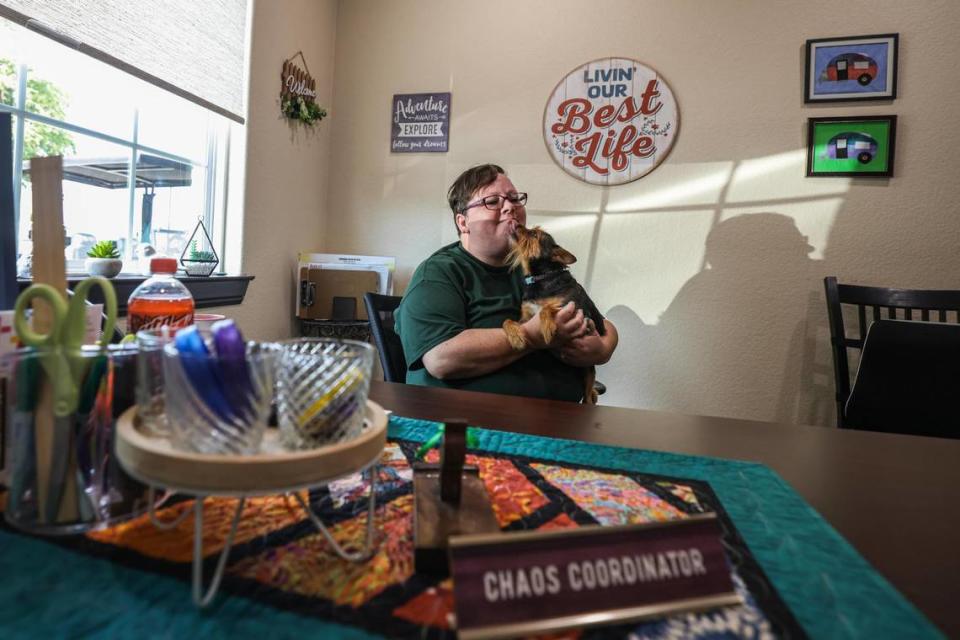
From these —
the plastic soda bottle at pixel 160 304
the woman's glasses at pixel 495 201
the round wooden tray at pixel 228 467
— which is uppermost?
the woman's glasses at pixel 495 201

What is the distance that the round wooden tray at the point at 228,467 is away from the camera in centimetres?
40

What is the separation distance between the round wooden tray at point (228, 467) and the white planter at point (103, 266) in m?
1.37

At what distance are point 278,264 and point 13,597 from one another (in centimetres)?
232

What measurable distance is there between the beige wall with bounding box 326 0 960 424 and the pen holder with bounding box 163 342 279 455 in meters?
2.13

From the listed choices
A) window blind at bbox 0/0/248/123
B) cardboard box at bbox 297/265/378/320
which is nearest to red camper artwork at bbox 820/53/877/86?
cardboard box at bbox 297/265/378/320

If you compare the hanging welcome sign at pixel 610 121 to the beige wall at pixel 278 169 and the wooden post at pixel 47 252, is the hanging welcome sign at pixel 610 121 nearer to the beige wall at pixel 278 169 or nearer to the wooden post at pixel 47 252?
the beige wall at pixel 278 169

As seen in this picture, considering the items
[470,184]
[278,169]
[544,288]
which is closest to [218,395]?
[544,288]

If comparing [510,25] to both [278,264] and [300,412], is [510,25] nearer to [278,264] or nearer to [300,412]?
[278,264]

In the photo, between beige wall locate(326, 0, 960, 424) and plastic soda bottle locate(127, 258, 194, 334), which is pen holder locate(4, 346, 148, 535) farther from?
beige wall locate(326, 0, 960, 424)

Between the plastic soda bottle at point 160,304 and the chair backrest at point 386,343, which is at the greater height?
the plastic soda bottle at point 160,304

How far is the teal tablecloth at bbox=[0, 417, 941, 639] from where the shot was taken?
0.39m

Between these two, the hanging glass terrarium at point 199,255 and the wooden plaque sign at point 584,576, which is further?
the hanging glass terrarium at point 199,255

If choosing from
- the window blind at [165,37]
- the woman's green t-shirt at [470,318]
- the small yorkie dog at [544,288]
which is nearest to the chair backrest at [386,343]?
the woman's green t-shirt at [470,318]

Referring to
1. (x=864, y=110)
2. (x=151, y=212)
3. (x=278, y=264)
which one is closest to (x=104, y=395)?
(x=151, y=212)
